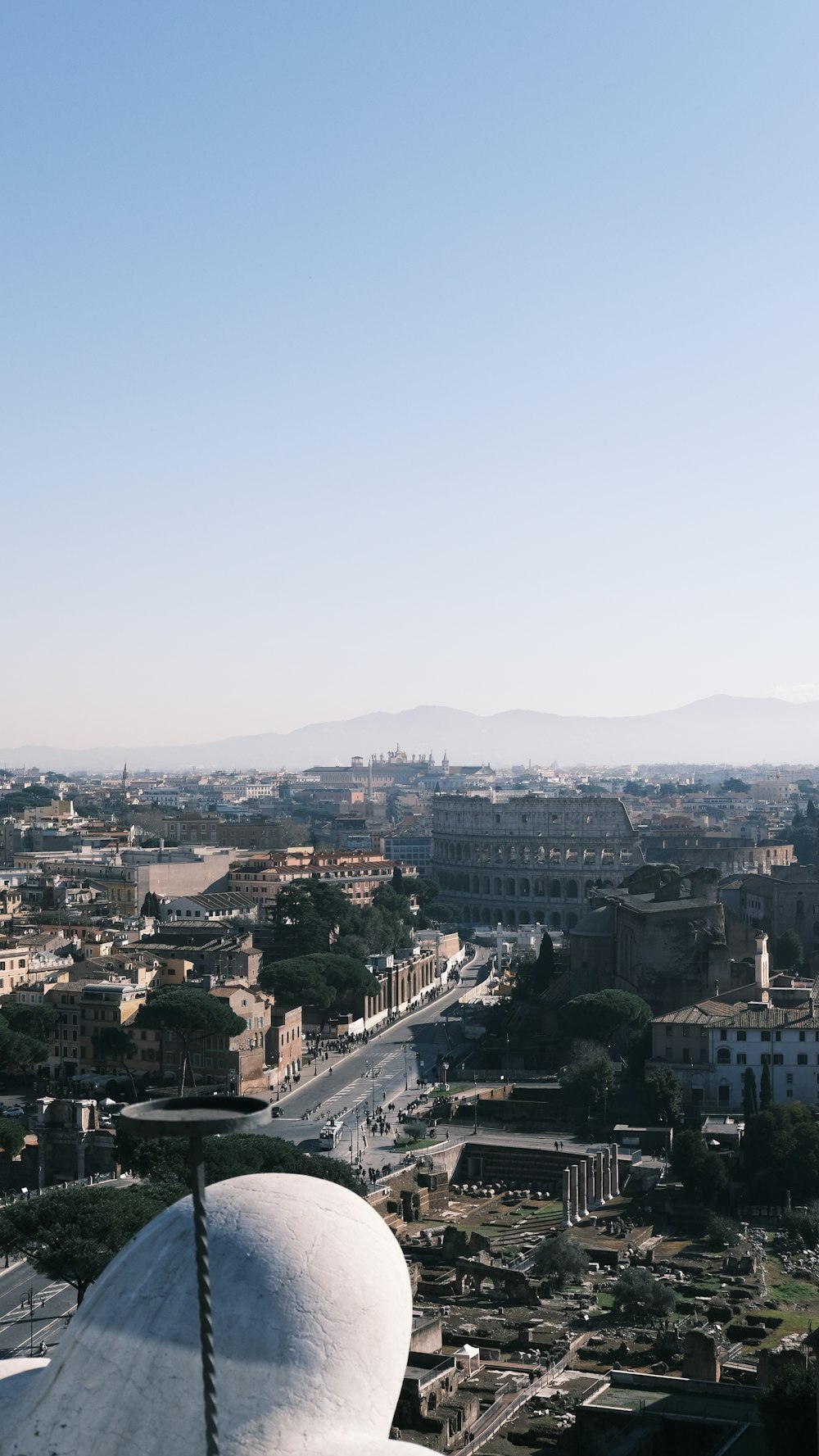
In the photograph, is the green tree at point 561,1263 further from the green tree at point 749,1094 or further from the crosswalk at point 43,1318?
the green tree at point 749,1094

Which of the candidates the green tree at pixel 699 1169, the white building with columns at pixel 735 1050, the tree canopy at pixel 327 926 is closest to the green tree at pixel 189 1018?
the white building with columns at pixel 735 1050

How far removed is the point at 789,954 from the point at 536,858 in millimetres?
47289

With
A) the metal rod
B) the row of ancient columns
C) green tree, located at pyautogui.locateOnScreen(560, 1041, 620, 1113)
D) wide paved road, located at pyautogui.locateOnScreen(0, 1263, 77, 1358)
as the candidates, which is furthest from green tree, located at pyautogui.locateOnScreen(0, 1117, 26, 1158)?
the metal rod

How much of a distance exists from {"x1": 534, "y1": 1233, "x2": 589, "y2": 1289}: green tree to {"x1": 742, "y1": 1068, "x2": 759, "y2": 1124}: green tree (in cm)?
1124

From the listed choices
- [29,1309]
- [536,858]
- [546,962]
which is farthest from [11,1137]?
[536,858]

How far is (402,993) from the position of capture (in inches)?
3039

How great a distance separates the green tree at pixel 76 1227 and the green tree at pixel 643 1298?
9.40m

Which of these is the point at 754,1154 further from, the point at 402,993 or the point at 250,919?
the point at 250,919

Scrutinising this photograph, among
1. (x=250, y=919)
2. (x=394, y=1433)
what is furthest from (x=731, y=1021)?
(x=250, y=919)

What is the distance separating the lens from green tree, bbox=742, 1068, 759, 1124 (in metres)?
50.7

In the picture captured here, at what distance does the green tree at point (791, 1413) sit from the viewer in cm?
2638

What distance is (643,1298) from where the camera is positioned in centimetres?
3575

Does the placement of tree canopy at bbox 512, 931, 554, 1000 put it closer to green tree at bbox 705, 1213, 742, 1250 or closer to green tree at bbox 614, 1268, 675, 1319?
green tree at bbox 705, 1213, 742, 1250

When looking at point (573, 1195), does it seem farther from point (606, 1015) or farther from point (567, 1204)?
point (606, 1015)
